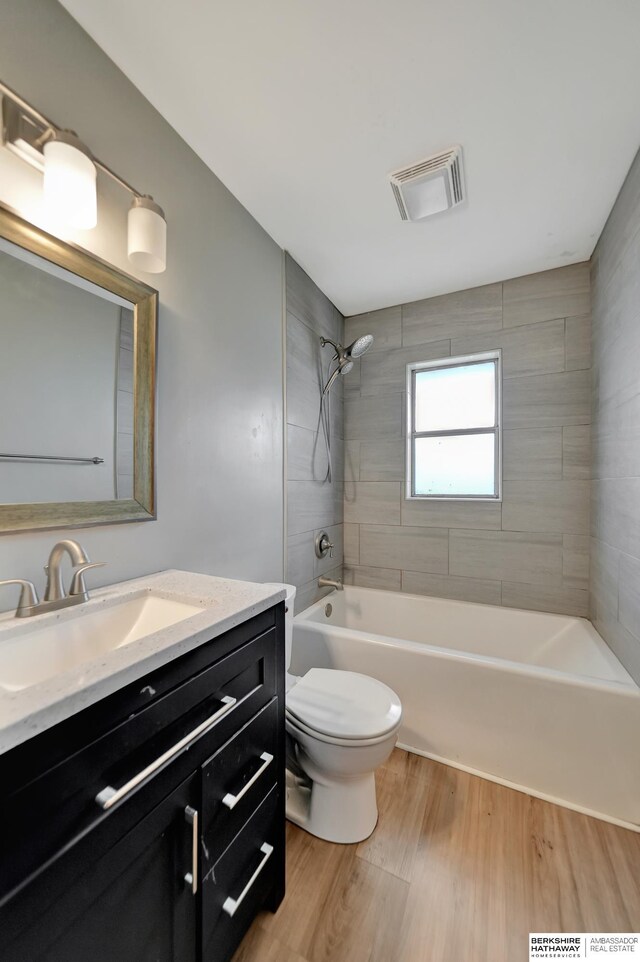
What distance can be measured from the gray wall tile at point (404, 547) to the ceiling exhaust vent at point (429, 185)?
1.79 m

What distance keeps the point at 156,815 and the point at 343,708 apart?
A: 780 mm

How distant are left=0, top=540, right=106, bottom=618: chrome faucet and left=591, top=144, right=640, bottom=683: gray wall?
6.13 feet

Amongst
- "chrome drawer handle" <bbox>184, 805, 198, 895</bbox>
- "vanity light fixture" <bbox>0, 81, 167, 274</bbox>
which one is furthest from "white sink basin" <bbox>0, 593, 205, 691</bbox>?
"vanity light fixture" <bbox>0, 81, 167, 274</bbox>

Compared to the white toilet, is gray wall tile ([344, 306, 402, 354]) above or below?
above

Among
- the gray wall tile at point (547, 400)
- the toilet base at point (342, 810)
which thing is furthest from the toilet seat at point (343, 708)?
the gray wall tile at point (547, 400)

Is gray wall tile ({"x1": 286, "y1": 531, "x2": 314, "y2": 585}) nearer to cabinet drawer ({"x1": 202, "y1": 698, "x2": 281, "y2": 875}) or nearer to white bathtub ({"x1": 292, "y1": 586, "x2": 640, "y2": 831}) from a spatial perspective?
white bathtub ({"x1": 292, "y1": 586, "x2": 640, "y2": 831})

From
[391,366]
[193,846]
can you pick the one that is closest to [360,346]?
[391,366]

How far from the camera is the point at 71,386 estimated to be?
3.30 feet

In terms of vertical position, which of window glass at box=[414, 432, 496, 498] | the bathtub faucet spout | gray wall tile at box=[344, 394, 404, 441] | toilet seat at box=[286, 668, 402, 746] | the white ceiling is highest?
the white ceiling

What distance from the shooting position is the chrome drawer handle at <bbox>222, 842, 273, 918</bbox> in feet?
2.72

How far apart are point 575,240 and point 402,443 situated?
141cm

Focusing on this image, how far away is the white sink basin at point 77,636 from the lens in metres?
0.75

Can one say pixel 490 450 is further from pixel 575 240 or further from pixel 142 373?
pixel 142 373

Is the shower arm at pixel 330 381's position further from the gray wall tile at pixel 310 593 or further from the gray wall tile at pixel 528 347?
the gray wall tile at pixel 310 593
